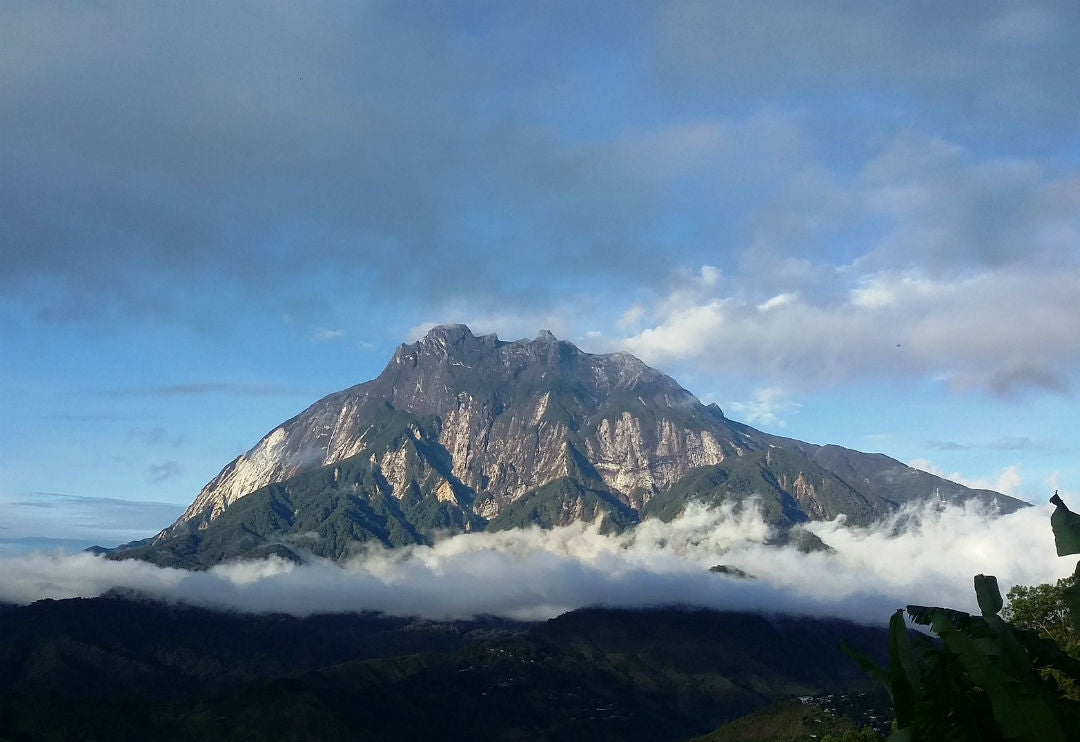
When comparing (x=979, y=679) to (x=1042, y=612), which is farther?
(x=1042, y=612)

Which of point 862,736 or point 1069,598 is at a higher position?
point 1069,598

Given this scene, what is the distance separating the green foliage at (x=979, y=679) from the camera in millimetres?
14289

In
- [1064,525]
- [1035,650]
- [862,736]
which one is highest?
[1064,525]

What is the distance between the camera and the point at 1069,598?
1532 centimetres

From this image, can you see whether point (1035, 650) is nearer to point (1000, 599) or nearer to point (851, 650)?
point (1000, 599)

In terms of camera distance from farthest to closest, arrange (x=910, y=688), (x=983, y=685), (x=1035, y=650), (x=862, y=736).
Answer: (x=862, y=736), (x=1035, y=650), (x=910, y=688), (x=983, y=685)

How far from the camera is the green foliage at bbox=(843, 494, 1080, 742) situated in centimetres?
1429

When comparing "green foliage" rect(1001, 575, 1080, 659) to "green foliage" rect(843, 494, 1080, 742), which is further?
"green foliage" rect(1001, 575, 1080, 659)

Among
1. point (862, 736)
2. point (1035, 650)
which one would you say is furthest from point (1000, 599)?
point (862, 736)

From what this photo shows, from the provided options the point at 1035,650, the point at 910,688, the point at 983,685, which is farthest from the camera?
the point at 1035,650

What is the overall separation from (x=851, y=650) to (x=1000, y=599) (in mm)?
2482

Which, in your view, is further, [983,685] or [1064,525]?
[1064,525]

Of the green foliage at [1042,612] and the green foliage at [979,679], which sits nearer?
the green foliage at [979,679]

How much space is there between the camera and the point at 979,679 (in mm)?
14531
